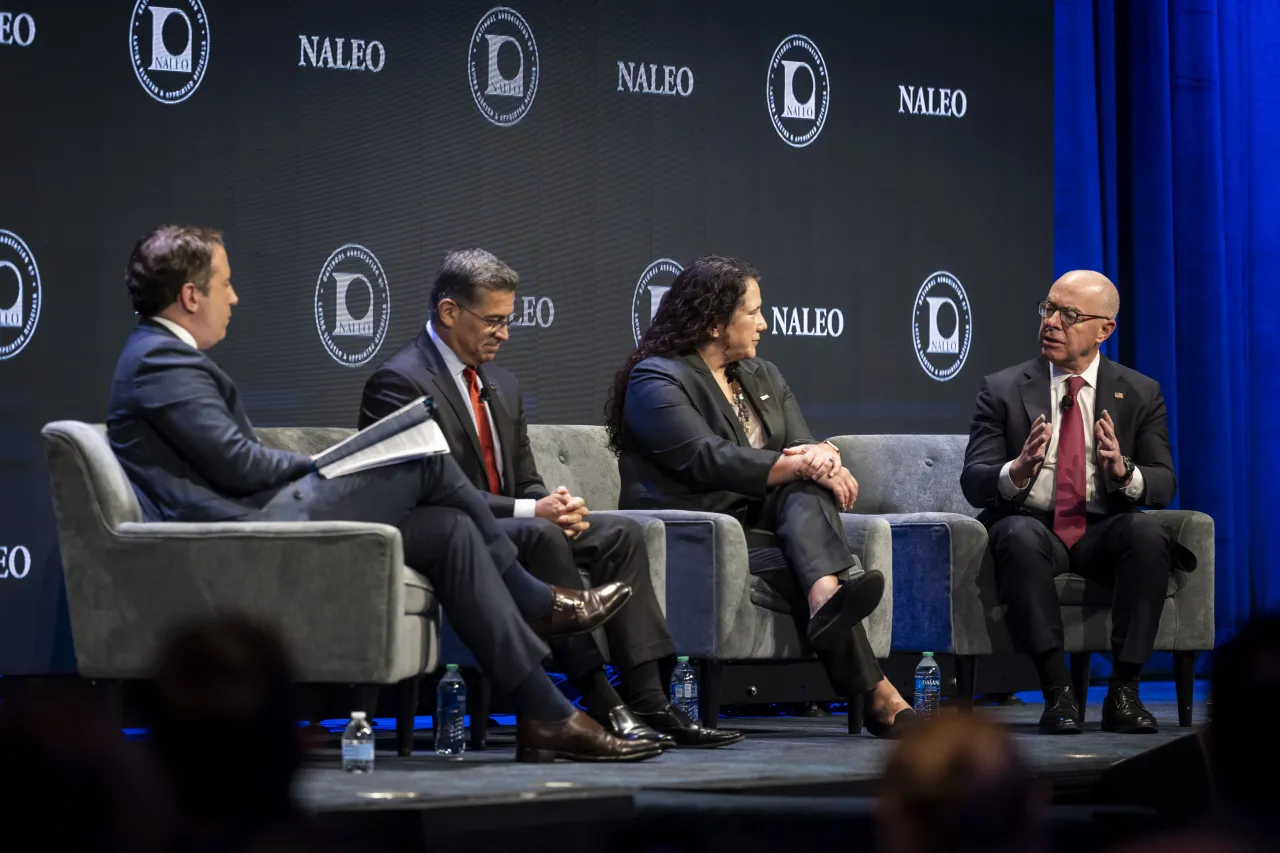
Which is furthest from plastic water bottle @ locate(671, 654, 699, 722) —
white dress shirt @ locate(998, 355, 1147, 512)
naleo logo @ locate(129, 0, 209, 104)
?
naleo logo @ locate(129, 0, 209, 104)

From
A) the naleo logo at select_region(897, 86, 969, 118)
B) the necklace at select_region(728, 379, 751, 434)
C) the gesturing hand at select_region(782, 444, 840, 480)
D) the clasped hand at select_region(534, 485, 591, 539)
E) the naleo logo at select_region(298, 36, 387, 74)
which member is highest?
the naleo logo at select_region(897, 86, 969, 118)

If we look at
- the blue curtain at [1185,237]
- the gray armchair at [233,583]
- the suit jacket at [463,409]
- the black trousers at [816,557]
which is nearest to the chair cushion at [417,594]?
the gray armchair at [233,583]

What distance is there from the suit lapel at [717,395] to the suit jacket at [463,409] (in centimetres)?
53

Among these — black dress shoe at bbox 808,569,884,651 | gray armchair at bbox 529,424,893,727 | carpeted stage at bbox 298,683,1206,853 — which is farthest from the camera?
gray armchair at bbox 529,424,893,727

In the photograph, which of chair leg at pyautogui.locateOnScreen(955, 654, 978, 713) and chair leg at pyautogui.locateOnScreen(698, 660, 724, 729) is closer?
chair leg at pyautogui.locateOnScreen(698, 660, 724, 729)

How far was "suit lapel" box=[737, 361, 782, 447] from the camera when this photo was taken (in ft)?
16.4

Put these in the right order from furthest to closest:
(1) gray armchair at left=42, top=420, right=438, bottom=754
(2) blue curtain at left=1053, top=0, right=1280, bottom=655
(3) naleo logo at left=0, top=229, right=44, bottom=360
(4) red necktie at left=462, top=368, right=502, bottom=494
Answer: (2) blue curtain at left=1053, top=0, right=1280, bottom=655 < (3) naleo logo at left=0, top=229, right=44, bottom=360 < (4) red necktie at left=462, top=368, right=502, bottom=494 < (1) gray armchair at left=42, top=420, right=438, bottom=754

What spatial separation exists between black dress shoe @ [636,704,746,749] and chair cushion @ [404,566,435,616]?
0.65 metres

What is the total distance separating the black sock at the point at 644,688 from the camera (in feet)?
14.1

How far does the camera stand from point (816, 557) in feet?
14.9

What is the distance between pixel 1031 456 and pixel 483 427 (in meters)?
1.54

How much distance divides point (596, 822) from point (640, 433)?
5.15 ft

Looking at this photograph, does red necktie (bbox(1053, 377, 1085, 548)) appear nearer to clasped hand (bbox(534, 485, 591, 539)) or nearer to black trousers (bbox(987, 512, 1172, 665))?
black trousers (bbox(987, 512, 1172, 665))

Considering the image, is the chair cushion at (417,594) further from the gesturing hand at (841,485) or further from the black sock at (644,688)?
the gesturing hand at (841,485)
